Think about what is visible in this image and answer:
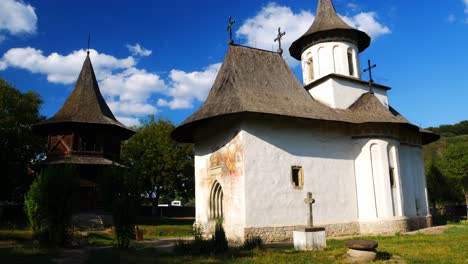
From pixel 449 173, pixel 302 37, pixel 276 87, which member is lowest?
pixel 449 173

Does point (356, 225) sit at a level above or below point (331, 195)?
below

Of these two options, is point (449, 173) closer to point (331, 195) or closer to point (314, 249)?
point (331, 195)

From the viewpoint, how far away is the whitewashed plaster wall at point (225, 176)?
13.5 metres

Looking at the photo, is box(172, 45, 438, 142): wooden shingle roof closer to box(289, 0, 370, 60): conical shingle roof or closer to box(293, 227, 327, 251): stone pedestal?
box(289, 0, 370, 60): conical shingle roof

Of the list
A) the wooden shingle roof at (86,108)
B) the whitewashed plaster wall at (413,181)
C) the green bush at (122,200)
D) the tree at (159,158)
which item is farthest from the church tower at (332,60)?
the tree at (159,158)

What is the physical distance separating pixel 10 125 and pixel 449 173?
3155 cm

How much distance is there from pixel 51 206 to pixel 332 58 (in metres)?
14.1

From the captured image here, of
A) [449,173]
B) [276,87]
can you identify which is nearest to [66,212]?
[276,87]

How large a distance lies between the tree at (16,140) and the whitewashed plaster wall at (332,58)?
731 inches

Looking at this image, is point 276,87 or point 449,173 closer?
point 276,87

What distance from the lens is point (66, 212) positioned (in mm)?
12312

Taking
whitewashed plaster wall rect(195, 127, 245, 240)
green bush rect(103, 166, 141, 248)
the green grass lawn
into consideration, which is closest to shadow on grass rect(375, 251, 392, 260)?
the green grass lawn

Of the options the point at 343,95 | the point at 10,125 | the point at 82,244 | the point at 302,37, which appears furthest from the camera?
the point at 10,125

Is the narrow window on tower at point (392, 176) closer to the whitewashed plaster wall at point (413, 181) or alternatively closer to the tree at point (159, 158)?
the whitewashed plaster wall at point (413, 181)
